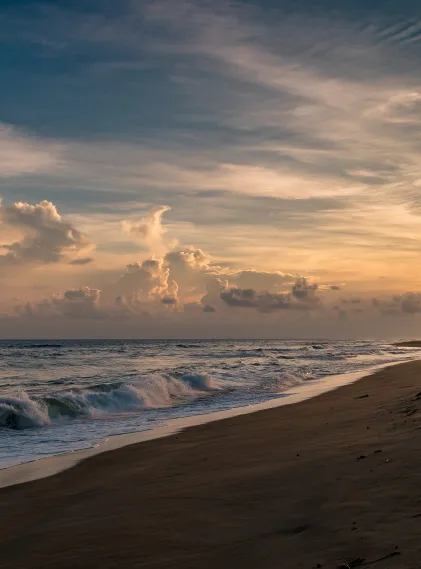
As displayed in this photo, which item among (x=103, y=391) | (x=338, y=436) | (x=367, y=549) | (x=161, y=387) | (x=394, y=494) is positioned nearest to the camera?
(x=367, y=549)

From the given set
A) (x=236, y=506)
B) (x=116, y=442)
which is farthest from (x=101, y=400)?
(x=236, y=506)

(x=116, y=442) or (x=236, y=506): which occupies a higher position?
(x=236, y=506)

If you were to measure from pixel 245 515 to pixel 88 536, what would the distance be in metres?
1.68

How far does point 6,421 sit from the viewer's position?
Result: 14781 mm

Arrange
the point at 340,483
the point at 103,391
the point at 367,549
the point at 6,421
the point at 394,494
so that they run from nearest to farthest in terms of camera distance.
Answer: the point at 367,549
the point at 394,494
the point at 340,483
the point at 6,421
the point at 103,391

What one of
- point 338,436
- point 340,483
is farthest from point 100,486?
point 338,436

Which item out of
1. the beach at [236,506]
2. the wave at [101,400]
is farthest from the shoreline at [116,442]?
the wave at [101,400]

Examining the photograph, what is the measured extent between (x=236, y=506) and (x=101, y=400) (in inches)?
535

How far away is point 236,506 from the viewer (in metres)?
6.04

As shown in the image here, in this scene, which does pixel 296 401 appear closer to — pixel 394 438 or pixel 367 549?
pixel 394 438

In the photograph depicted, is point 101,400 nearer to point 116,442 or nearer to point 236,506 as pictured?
point 116,442

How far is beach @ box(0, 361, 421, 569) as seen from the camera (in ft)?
15.3

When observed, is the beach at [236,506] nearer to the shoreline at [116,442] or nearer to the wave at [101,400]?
the shoreline at [116,442]

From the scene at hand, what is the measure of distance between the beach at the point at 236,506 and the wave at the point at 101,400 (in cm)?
613
